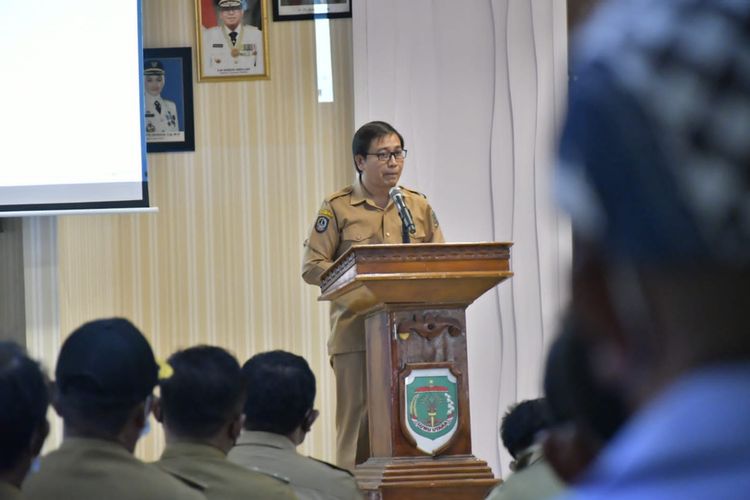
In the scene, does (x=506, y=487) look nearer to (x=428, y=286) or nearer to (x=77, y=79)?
(x=428, y=286)

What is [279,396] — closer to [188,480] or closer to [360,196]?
[188,480]

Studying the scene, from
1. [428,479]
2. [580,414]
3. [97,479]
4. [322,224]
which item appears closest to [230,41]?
[322,224]

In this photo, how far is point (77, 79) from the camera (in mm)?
5148

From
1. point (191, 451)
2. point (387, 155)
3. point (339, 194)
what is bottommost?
point (191, 451)

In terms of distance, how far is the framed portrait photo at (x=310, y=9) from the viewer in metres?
5.50

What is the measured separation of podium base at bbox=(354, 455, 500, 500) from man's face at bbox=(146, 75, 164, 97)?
2556 mm

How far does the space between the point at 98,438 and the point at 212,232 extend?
3.74 meters

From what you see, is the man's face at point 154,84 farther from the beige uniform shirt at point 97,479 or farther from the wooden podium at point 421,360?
the beige uniform shirt at point 97,479

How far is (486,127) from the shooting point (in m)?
5.41

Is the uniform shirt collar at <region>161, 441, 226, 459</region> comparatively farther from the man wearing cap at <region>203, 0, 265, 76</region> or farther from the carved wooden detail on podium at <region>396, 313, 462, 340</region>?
the man wearing cap at <region>203, 0, 265, 76</region>

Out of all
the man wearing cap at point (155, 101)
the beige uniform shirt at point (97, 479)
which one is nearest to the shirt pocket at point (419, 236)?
the man wearing cap at point (155, 101)

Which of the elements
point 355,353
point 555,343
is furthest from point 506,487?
point 355,353

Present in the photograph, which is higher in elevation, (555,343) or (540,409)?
(555,343)

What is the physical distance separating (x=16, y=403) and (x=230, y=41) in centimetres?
409
